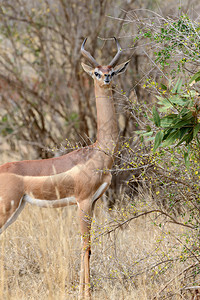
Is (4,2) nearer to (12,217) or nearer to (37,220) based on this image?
(37,220)

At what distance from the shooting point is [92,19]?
6.91 metres

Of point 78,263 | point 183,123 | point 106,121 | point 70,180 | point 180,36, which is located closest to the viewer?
point 183,123

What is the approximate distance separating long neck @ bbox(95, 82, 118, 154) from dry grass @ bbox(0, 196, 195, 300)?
58 centimetres

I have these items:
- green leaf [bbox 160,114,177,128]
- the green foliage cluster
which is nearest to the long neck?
the green foliage cluster

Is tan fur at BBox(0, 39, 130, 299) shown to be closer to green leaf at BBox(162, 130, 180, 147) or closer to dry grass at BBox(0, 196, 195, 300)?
dry grass at BBox(0, 196, 195, 300)

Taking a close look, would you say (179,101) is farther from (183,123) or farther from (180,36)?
(180,36)

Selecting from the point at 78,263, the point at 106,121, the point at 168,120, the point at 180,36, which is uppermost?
the point at 180,36

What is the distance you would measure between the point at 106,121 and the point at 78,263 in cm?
158

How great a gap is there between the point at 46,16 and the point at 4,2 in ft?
2.02

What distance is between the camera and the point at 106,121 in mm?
3961

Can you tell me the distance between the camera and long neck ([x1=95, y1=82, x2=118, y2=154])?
12.9 feet

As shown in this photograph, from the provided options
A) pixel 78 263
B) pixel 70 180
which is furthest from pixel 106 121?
pixel 78 263

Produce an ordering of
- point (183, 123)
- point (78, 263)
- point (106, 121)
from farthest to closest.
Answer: point (78, 263) → point (106, 121) → point (183, 123)

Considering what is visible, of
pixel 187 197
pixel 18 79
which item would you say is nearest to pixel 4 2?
pixel 18 79
